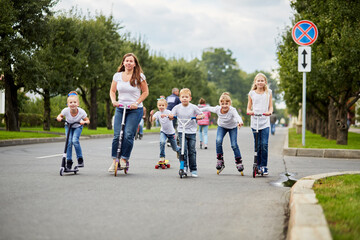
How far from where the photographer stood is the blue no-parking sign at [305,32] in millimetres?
14125

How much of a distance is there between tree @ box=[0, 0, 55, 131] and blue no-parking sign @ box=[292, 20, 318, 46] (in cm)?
1235

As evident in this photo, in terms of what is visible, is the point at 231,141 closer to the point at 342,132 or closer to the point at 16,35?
the point at 342,132

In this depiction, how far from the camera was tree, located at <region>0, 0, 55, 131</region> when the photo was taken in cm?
2034

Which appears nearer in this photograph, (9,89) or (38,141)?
(38,141)

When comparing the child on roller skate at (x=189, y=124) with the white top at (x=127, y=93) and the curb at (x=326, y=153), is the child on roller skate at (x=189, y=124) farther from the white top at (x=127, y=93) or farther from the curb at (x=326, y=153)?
the curb at (x=326, y=153)

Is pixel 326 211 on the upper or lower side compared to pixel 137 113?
lower

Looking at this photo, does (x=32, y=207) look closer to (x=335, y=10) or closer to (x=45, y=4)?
(x=335, y=10)

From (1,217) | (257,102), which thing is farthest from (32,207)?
(257,102)

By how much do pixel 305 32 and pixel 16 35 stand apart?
14.4 m

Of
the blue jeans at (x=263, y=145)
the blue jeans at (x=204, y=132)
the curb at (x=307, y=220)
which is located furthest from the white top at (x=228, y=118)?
the blue jeans at (x=204, y=132)

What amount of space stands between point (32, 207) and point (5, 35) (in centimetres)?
1799

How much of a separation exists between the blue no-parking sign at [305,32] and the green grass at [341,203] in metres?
7.71

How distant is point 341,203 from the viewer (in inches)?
195

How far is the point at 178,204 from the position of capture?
532 centimetres
